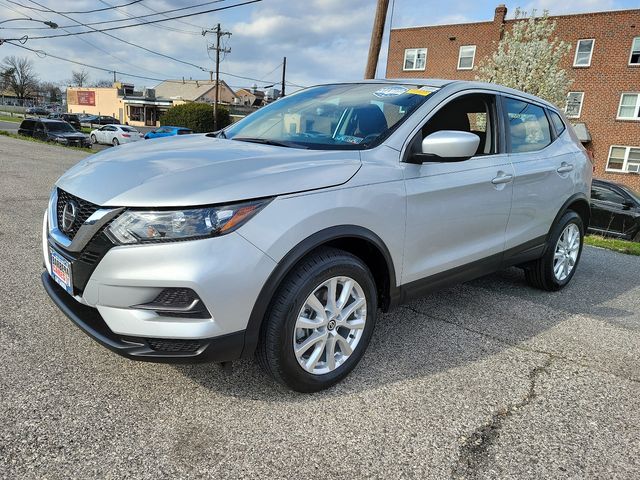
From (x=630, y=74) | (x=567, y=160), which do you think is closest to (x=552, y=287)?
(x=567, y=160)

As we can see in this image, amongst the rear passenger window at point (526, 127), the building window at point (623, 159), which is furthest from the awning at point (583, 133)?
the rear passenger window at point (526, 127)

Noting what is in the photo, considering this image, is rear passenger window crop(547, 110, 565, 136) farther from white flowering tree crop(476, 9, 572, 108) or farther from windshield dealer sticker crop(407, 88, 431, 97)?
white flowering tree crop(476, 9, 572, 108)

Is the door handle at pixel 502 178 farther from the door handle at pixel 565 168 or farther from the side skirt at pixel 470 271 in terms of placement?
the door handle at pixel 565 168

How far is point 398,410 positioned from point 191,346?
1.13 meters

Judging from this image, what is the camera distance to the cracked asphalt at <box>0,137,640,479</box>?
214 cm

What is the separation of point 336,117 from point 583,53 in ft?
95.5

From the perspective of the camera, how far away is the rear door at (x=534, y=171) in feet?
12.8

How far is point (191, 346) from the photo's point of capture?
2219 millimetres

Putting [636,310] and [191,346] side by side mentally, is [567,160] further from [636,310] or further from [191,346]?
[191,346]

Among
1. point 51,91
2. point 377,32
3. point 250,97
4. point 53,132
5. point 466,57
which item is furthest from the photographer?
point 51,91

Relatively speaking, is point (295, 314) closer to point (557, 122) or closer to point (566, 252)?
point (566, 252)

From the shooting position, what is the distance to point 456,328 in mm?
3697

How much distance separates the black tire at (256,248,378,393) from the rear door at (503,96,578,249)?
6.04ft

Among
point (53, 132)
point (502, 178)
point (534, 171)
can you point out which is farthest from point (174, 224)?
point (53, 132)
